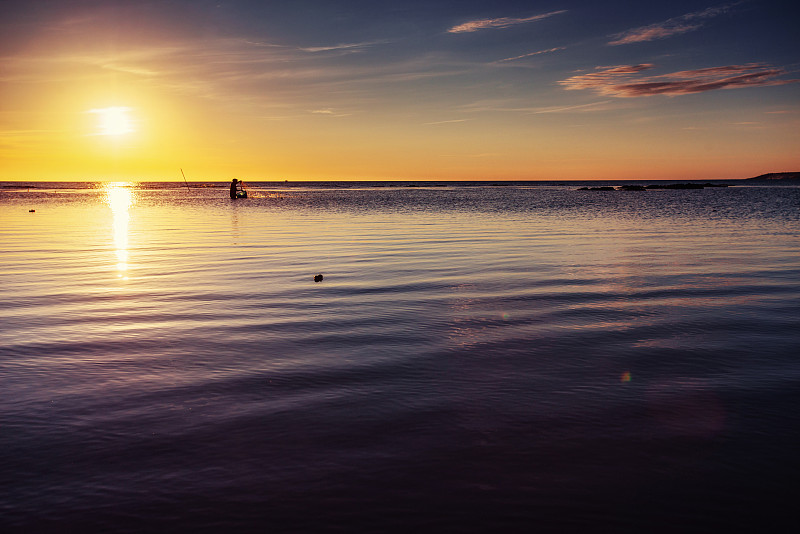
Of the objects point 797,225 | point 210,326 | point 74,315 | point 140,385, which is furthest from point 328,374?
point 797,225

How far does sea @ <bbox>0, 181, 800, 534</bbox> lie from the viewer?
4.65m

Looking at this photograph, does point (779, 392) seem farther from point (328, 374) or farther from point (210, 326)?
point (210, 326)

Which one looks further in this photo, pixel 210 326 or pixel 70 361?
pixel 210 326

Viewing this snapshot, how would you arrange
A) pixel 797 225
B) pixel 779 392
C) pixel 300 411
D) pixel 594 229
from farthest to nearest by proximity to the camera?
pixel 797 225 < pixel 594 229 < pixel 779 392 < pixel 300 411

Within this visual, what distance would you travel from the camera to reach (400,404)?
6688mm

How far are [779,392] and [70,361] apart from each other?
9.80 metres

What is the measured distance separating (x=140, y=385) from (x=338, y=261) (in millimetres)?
11744

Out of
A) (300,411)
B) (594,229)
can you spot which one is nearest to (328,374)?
(300,411)

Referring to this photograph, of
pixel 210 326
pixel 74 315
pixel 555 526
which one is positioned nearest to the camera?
pixel 555 526

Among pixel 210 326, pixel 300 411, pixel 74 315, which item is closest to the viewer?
pixel 300 411

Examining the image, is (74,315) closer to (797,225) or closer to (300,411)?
(300,411)

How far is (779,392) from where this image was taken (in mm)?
6996

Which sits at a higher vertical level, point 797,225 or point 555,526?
point 797,225

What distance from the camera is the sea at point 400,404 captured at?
4648mm
